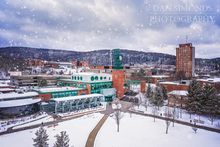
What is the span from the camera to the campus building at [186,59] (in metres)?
95.2

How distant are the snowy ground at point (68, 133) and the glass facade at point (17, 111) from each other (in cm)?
689

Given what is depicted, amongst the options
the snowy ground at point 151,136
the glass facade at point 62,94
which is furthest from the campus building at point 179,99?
the glass facade at point 62,94

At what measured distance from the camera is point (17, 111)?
73.9ft

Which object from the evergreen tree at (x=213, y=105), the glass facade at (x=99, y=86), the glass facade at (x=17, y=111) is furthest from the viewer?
the glass facade at (x=99, y=86)

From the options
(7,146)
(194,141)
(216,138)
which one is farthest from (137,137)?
(7,146)

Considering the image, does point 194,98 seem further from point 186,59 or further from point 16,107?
point 186,59

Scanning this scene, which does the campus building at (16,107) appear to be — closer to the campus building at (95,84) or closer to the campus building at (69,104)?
the campus building at (69,104)

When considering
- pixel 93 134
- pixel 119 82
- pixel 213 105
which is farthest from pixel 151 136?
pixel 119 82

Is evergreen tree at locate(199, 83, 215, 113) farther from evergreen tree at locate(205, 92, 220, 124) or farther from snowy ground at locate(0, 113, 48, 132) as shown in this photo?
snowy ground at locate(0, 113, 48, 132)

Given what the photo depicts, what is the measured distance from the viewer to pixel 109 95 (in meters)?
37.5

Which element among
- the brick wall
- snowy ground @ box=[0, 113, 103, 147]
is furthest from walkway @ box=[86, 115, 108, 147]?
the brick wall

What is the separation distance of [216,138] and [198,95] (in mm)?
10349

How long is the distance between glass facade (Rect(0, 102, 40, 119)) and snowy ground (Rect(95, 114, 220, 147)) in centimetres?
1422

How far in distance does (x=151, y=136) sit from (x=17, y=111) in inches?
873
